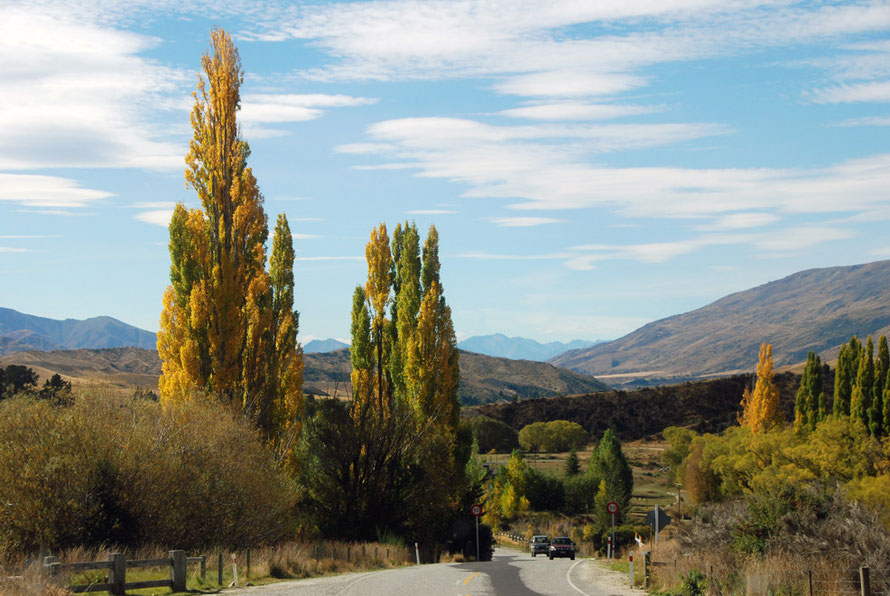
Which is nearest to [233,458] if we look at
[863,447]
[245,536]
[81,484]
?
[245,536]

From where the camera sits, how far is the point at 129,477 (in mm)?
24281

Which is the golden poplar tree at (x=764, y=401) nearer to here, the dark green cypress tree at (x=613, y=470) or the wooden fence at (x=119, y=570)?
the dark green cypress tree at (x=613, y=470)

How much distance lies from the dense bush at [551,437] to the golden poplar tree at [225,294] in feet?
396

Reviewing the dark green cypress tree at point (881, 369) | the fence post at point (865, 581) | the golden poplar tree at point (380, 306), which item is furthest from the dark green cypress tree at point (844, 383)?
the fence post at point (865, 581)

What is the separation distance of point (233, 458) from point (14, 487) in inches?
310

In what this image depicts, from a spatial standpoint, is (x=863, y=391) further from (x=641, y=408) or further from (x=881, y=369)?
(x=641, y=408)

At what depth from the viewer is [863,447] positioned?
50656 millimetres

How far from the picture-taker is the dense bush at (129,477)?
22.1 meters

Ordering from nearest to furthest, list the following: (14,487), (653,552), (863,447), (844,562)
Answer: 1. (844,562)
2. (14,487)
3. (653,552)
4. (863,447)

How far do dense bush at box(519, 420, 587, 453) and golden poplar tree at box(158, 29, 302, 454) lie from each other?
121 metres

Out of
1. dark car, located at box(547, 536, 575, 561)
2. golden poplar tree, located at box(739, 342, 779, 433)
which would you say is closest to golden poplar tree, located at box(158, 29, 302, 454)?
dark car, located at box(547, 536, 575, 561)

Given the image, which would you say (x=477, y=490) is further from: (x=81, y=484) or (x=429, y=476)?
(x=81, y=484)

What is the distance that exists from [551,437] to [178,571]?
14062 cm

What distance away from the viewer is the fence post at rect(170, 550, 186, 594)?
1984 centimetres
